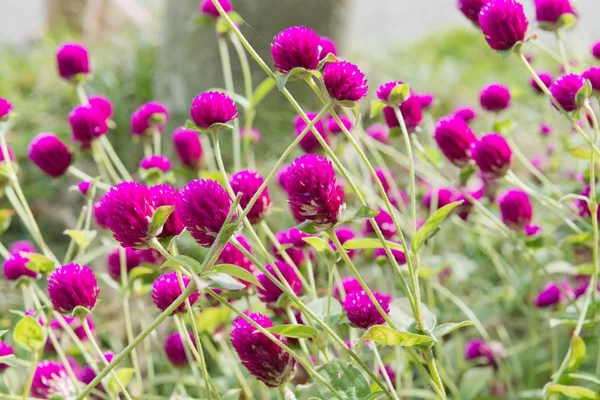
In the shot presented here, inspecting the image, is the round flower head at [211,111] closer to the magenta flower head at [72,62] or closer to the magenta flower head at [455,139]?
the magenta flower head at [455,139]

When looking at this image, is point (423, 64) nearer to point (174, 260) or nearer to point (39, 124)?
point (39, 124)

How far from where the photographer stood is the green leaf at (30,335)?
1.90 feet

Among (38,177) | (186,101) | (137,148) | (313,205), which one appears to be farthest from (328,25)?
(313,205)

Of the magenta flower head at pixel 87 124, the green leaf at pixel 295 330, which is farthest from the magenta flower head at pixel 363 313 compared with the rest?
the magenta flower head at pixel 87 124

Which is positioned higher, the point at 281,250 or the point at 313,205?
the point at 313,205

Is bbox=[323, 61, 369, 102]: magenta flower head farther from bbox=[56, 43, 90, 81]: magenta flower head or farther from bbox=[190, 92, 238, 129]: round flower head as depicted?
bbox=[56, 43, 90, 81]: magenta flower head

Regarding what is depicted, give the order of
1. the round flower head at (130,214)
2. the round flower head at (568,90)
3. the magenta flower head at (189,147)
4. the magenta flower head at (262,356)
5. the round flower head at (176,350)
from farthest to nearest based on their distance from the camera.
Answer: the magenta flower head at (189,147) → the round flower head at (176,350) → the round flower head at (568,90) → the magenta flower head at (262,356) → the round flower head at (130,214)

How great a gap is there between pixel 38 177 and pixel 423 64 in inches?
76.7

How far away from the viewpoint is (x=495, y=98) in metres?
Result: 1.09

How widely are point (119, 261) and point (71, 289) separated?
14.6 inches

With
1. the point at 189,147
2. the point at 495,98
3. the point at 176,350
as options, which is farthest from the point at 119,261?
the point at 495,98

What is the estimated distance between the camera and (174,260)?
480mm

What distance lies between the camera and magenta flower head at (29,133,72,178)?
0.95 meters

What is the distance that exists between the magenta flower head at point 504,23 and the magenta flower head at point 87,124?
56 centimetres
